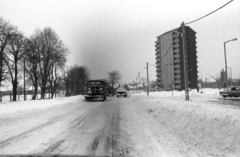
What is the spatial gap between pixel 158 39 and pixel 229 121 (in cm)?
10014

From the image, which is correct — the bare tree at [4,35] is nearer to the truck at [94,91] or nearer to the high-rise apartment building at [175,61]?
the truck at [94,91]

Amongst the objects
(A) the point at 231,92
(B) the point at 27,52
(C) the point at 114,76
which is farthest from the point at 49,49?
(C) the point at 114,76

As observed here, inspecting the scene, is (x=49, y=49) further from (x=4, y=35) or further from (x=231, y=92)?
(x=231, y=92)

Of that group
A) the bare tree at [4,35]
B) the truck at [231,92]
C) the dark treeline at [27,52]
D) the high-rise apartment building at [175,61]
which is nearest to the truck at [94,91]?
the dark treeline at [27,52]

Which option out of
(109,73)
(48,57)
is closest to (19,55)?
(48,57)

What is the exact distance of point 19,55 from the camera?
105 ft

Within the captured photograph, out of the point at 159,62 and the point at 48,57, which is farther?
the point at 159,62

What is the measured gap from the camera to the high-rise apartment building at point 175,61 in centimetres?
8956

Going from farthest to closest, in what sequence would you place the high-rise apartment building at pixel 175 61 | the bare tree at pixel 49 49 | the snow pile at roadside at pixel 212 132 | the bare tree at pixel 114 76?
the bare tree at pixel 114 76 < the high-rise apartment building at pixel 175 61 < the bare tree at pixel 49 49 < the snow pile at roadside at pixel 212 132

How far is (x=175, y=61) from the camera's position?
91.2 m

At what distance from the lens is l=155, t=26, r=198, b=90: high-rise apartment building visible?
8956cm

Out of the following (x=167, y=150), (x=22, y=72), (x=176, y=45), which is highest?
(x=176, y=45)

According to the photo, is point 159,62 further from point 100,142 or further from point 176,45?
point 100,142

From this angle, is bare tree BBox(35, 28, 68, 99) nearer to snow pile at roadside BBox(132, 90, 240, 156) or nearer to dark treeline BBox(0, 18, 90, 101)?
dark treeline BBox(0, 18, 90, 101)
